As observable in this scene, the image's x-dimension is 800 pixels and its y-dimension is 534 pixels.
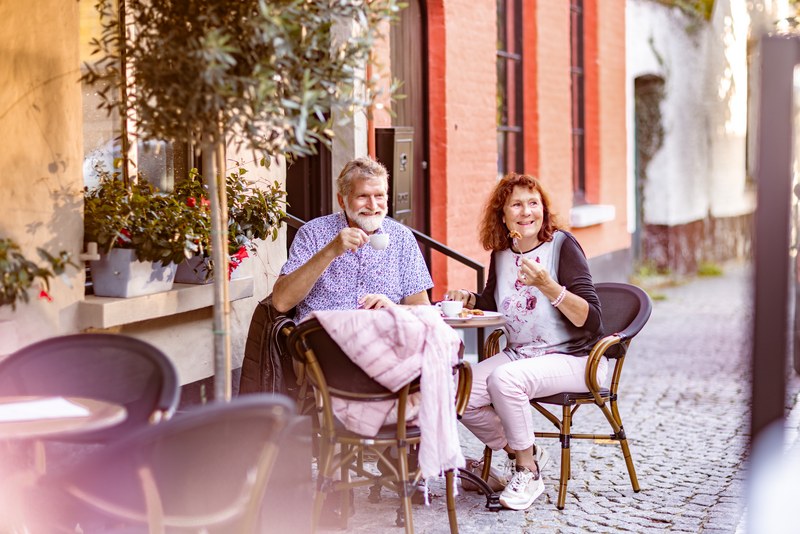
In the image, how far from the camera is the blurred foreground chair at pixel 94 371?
3.17 metres

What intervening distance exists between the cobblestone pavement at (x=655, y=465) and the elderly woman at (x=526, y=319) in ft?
0.75

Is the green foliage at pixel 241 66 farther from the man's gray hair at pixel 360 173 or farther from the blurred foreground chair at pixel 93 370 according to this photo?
the man's gray hair at pixel 360 173

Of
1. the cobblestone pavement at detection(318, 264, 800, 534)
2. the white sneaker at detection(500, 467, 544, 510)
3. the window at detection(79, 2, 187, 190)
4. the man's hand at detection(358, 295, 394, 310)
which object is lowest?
the cobblestone pavement at detection(318, 264, 800, 534)

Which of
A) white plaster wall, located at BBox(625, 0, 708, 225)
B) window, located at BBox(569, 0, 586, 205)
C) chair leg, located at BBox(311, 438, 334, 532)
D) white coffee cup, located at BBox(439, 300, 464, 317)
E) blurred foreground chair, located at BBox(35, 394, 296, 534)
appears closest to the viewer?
blurred foreground chair, located at BBox(35, 394, 296, 534)

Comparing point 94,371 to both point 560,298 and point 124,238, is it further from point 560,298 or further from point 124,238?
point 560,298

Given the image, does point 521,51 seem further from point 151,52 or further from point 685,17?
point 151,52

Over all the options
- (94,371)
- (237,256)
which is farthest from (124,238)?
(94,371)

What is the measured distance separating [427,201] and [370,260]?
3622mm

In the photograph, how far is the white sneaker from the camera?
15.7ft

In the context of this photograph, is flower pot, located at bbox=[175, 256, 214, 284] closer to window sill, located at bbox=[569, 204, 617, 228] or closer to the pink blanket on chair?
the pink blanket on chair

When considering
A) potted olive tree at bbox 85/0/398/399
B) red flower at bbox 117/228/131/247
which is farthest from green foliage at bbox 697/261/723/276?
potted olive tree at bbox 85/0/398/399

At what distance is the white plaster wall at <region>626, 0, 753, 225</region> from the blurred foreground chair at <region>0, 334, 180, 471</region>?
10.5 meters

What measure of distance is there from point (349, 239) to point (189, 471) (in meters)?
1.75

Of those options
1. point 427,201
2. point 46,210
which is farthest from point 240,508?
point 427,201
